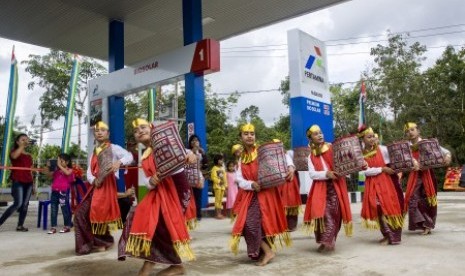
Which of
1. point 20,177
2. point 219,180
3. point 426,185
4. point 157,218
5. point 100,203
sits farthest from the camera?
point 219,180

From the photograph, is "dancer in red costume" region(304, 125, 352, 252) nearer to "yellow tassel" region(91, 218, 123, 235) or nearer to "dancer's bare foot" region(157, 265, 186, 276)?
"dancer's bare foot" region(157, 265, 186, 276)

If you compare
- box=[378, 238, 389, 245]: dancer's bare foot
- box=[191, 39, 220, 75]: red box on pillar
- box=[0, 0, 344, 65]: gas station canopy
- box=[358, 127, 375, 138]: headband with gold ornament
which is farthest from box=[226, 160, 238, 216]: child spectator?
box=[378, 238, 389, 245]: dancer's bare foot

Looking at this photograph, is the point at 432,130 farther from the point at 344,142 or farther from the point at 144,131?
the point at 144,131

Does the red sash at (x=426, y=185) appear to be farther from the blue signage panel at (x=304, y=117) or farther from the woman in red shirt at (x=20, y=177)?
the woman in red shirt at (x=20, y=177)

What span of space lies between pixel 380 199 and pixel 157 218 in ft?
10.2

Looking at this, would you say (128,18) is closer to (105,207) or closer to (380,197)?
(105,207)

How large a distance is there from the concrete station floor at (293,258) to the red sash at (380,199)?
29cm

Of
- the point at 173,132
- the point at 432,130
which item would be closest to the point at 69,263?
the point at 173,132

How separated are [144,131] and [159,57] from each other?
21.1 ft

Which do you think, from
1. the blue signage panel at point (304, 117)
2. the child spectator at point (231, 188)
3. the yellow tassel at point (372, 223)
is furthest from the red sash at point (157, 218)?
the child spectator at point (231, 188)

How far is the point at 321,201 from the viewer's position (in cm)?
525

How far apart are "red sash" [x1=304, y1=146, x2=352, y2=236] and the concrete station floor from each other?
32 cm

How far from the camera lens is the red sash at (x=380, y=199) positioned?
222 inches

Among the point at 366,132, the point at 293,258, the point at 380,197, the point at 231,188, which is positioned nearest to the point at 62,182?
the point at 231,188
